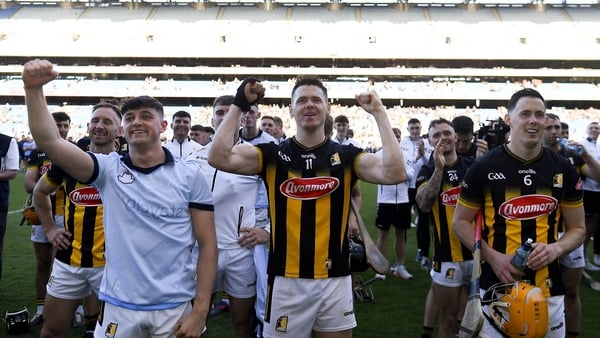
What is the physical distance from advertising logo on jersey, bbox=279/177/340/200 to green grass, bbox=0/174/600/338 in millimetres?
2489

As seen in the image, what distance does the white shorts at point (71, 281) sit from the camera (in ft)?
12.0

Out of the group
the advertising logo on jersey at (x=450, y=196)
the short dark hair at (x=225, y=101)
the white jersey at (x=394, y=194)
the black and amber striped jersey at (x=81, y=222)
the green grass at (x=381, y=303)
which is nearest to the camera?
the black and amber striped jersey at (x=81, y=222)

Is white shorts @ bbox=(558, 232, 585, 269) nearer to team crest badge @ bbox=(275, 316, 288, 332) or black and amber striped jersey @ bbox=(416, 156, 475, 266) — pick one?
black and amber striped jersey @ bbox=(416, 156, 475, 266)

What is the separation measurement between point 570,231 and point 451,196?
1.33m

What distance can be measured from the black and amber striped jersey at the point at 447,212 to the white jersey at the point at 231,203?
1.57m

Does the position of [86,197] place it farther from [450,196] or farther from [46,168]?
[450,196]

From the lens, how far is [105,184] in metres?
2.67

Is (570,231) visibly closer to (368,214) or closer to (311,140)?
(311,140)

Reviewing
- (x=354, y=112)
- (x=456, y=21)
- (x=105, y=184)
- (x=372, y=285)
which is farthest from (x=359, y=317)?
(x=456, y=21)

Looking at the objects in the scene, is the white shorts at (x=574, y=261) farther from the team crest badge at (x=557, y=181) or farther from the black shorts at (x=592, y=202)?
the black shorts at (x=592, y=202)

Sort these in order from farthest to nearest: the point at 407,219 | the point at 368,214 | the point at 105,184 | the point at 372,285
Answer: the point at 368,214, the point at 407,219, the point at 372,285, the point at 105,184

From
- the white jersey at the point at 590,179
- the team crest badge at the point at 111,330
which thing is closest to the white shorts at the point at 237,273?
the team crest badge at the point at 111,330

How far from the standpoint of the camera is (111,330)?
→ 2574 mm

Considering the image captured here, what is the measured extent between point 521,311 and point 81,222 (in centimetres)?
311
